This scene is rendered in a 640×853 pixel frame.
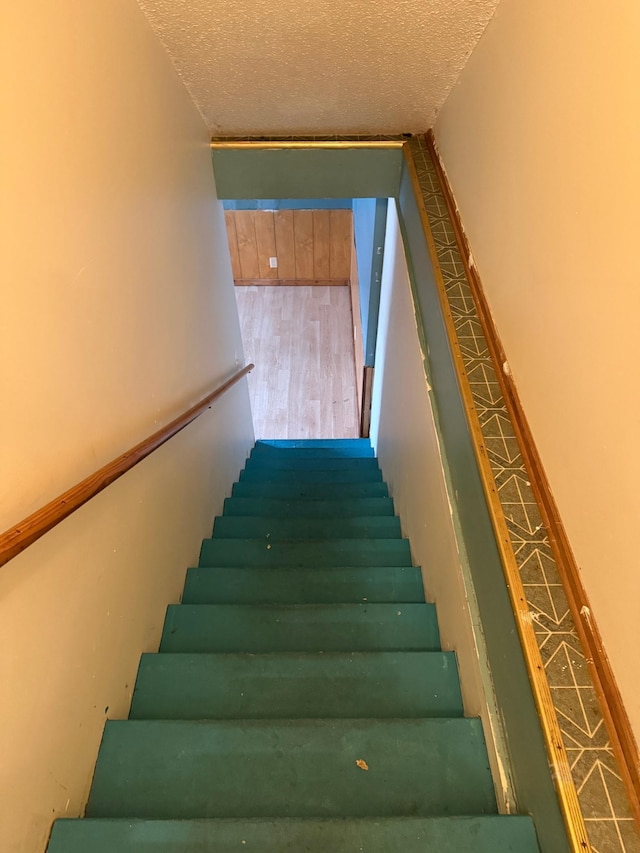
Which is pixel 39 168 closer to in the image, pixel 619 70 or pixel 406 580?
pixel 619 70

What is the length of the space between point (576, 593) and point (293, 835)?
83cm

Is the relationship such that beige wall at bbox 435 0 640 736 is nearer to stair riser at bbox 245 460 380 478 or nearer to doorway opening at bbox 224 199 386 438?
stair riser at bbox 245 460 380 478

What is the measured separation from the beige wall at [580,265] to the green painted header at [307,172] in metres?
1.21

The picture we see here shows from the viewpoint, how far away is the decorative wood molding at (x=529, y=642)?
93cm

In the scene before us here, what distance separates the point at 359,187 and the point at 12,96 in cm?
226

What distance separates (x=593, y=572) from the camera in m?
1.03

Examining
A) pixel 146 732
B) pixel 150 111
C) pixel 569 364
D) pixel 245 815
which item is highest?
A: pixel 150 111

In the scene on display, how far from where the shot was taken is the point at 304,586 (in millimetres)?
2084

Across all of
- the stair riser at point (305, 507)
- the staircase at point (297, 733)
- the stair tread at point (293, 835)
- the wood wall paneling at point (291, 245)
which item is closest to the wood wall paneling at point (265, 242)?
the wood wall paneling at point (291, 245)

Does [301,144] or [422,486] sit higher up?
[301,144]

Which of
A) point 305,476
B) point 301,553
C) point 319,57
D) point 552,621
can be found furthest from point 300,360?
point 552,621

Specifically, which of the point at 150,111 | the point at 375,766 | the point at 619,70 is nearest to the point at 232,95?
the point at 150,111

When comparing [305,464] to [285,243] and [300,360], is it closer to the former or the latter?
[300,360]

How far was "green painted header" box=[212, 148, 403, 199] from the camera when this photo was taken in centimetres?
274
